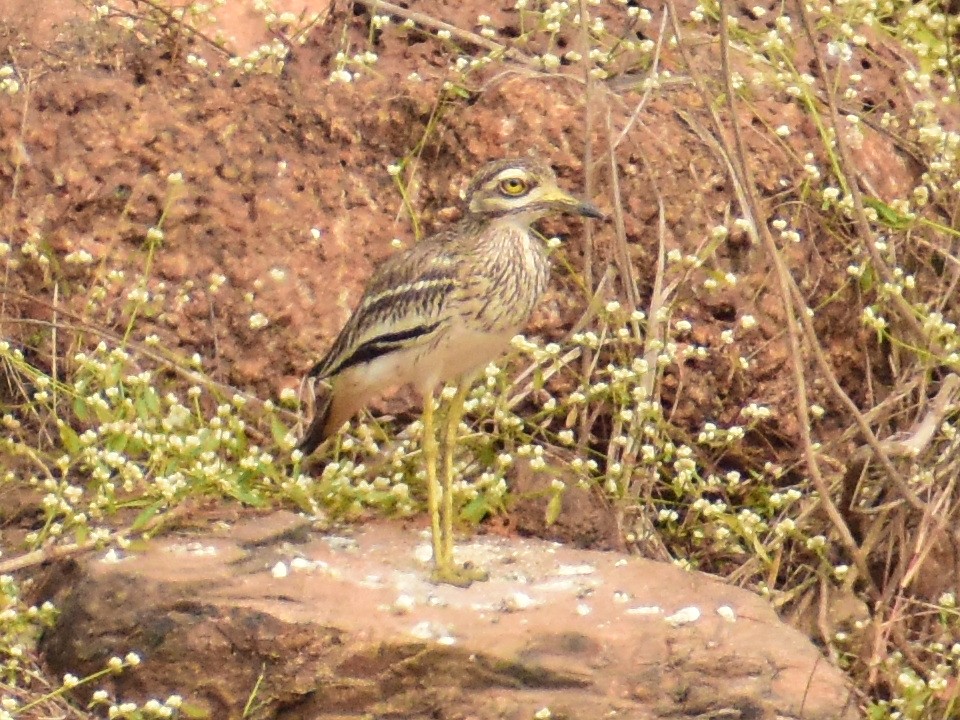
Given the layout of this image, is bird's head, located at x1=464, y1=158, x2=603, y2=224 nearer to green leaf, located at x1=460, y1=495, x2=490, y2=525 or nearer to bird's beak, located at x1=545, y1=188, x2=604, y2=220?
bird's beak, located at x1=545, y1=188, x2=604, y2=220

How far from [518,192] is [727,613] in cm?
124

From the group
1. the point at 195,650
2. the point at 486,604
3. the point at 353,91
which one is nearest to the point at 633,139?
the point at 353,91

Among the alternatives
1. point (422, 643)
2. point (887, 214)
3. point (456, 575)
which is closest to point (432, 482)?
point (456, 575)

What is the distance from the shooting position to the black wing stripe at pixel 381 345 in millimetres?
4469

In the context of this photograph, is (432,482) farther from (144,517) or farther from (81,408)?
(81,408)

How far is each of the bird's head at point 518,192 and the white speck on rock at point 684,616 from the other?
42.2 inches

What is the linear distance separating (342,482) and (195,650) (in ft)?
2.93

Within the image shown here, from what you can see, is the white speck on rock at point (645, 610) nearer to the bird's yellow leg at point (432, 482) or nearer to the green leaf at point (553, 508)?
the bird's yellow leg at point (432, 482)

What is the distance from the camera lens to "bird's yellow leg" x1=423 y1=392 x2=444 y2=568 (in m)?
4.35

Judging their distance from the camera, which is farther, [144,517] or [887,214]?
[887,214]

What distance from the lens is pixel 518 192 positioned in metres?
4.52

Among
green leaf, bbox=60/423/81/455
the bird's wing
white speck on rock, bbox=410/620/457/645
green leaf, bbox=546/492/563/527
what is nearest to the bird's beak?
the bird's wing

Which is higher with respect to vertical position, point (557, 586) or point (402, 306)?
point (402, 306)

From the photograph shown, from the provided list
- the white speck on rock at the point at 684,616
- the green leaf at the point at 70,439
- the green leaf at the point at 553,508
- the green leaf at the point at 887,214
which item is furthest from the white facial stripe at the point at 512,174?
the green leaf at the point at 887,214
